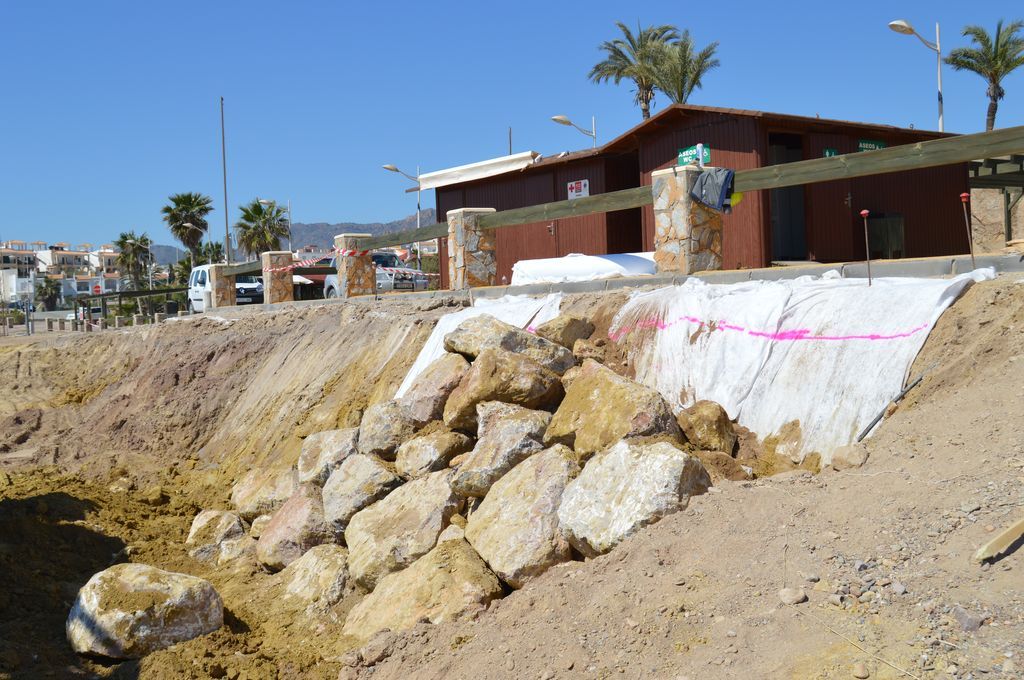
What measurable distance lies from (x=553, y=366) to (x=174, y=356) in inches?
392

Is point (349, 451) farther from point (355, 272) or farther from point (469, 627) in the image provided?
point (355, 272)

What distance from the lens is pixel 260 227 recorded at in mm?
50688

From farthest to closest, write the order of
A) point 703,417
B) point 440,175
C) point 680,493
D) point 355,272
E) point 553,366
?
point 440,175, point 355,272, point 553,366, point 703,417, point 680,493

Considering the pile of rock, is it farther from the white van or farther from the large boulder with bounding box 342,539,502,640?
the white van

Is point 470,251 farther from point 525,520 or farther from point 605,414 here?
point 525,520

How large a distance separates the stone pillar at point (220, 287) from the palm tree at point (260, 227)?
100ft

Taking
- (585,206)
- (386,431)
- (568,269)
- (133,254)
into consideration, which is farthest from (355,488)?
(133,254)

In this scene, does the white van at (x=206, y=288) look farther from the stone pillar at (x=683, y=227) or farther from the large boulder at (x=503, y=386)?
the large boulder at (x=503, y=386)

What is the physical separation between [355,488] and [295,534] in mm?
846

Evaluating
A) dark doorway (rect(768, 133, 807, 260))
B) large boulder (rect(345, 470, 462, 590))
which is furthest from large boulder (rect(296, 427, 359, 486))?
dark doorway (rect(768, 133, 807, 260))

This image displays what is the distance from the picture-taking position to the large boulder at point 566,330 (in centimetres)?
855

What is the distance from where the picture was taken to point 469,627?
17.7 feet

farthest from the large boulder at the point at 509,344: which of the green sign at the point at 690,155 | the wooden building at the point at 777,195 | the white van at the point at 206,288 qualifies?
the white van at the point at 206,288

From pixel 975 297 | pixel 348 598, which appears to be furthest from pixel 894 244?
pixel 348 598
